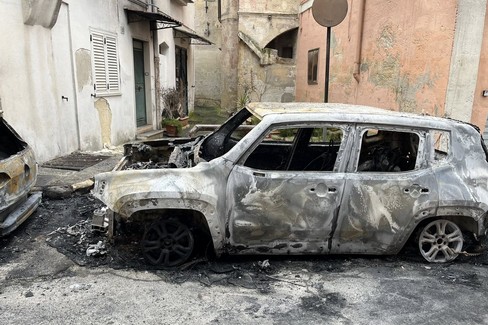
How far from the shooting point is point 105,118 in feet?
30.3

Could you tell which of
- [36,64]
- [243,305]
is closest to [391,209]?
[243,305]

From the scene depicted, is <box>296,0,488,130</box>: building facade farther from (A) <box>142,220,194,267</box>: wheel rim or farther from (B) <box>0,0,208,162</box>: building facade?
(A) <box>142,220,194,267</box>: wheel rim

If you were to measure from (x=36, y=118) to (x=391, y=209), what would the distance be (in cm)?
616

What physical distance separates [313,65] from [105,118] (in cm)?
812

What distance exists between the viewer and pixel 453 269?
3.94 m

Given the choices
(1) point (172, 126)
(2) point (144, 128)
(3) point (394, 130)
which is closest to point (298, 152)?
(3) point (394, 130)

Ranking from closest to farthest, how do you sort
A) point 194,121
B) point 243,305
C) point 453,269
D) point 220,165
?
point 243,305
point 220,165
point 453,269
point 194,121

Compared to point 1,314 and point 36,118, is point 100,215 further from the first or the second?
point 36,118

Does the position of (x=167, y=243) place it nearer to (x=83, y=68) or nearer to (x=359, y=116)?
(x=359, y=116)

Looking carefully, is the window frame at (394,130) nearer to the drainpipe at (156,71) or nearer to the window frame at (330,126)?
the window frame at (330,126)

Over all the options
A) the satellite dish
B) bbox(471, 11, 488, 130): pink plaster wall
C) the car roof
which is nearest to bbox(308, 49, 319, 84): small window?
the satellite dish

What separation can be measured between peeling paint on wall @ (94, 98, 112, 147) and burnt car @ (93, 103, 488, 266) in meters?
5.72

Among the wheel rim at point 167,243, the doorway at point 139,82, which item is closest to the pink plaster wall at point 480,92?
the wheel rim at point 167,243

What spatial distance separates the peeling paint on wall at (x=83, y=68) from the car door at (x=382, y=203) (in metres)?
6.47
